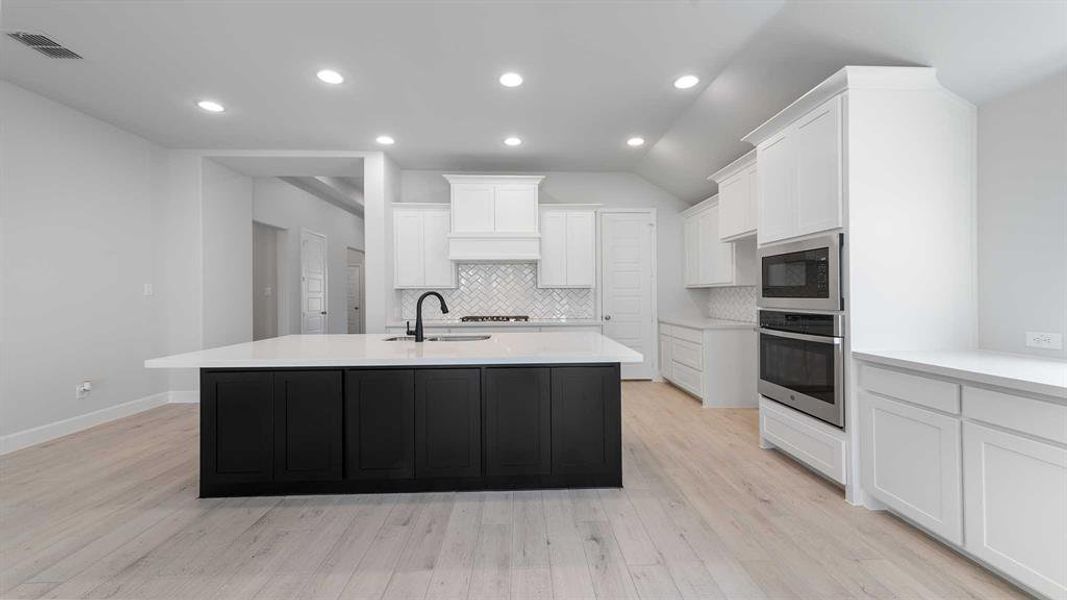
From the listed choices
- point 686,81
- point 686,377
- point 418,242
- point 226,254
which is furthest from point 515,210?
point 226,254

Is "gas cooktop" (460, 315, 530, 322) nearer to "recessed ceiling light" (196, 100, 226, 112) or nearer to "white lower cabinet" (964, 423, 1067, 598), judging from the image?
"recessed ceiling light" (196, 100, 226, 112)

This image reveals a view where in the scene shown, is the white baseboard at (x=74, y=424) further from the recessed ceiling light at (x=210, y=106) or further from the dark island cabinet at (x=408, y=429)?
the recessed ceiling light at (x=210, y=106)

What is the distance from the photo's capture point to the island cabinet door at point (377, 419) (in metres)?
2.47

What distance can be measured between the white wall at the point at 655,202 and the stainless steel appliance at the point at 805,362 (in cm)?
270

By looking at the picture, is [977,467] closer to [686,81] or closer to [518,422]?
[518,422]

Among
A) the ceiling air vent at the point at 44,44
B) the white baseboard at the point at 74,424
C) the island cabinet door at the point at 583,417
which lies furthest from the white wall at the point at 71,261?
the island cabinet door at the point at 583,417

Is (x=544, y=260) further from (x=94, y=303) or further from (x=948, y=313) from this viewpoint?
(x=94, y=303)

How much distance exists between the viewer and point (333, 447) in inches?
97.1

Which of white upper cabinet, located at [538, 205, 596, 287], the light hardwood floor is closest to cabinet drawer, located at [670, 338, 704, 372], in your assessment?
white upper cabinet, located at [538, 205, 596, 287]

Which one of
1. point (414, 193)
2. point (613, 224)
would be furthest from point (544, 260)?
point (414, 193)

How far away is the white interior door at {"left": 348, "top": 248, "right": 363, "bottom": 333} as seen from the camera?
30.2ft

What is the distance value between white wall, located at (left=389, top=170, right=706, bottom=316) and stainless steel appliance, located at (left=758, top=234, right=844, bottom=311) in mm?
2695

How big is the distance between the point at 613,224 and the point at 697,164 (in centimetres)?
128

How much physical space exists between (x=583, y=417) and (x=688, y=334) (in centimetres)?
271
